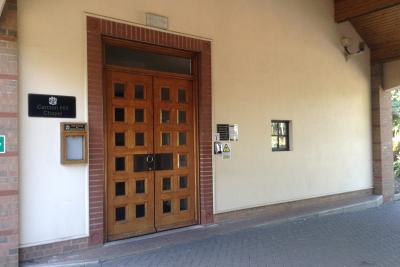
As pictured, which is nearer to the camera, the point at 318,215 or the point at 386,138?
the point at 318,215

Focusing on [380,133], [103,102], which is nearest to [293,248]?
[103,102]

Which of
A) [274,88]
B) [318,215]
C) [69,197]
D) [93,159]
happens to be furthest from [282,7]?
[69,197]

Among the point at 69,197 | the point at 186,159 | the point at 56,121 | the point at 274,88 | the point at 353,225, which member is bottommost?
the point at 353,225

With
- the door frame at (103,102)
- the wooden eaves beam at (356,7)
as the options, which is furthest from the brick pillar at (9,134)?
the wooden eaves beam at (356,7)

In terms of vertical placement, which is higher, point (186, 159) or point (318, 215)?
point (186, 159)

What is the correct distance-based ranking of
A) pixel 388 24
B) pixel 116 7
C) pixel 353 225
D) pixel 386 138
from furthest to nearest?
pixel 386 138 < pixel 388 24 < pixel 353 225 < pixel 116 7

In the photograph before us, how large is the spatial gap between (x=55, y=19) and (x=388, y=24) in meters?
7.22

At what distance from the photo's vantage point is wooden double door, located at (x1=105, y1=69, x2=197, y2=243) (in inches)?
219

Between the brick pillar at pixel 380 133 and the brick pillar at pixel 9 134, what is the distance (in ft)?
27.2

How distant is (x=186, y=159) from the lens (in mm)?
6332

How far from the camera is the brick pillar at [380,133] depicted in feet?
31.1

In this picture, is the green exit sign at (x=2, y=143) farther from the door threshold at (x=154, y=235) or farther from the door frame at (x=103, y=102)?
the door threshold at (x=154, y=235)

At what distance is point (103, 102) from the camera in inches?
212

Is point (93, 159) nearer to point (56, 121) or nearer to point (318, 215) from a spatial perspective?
point (56, 121)
